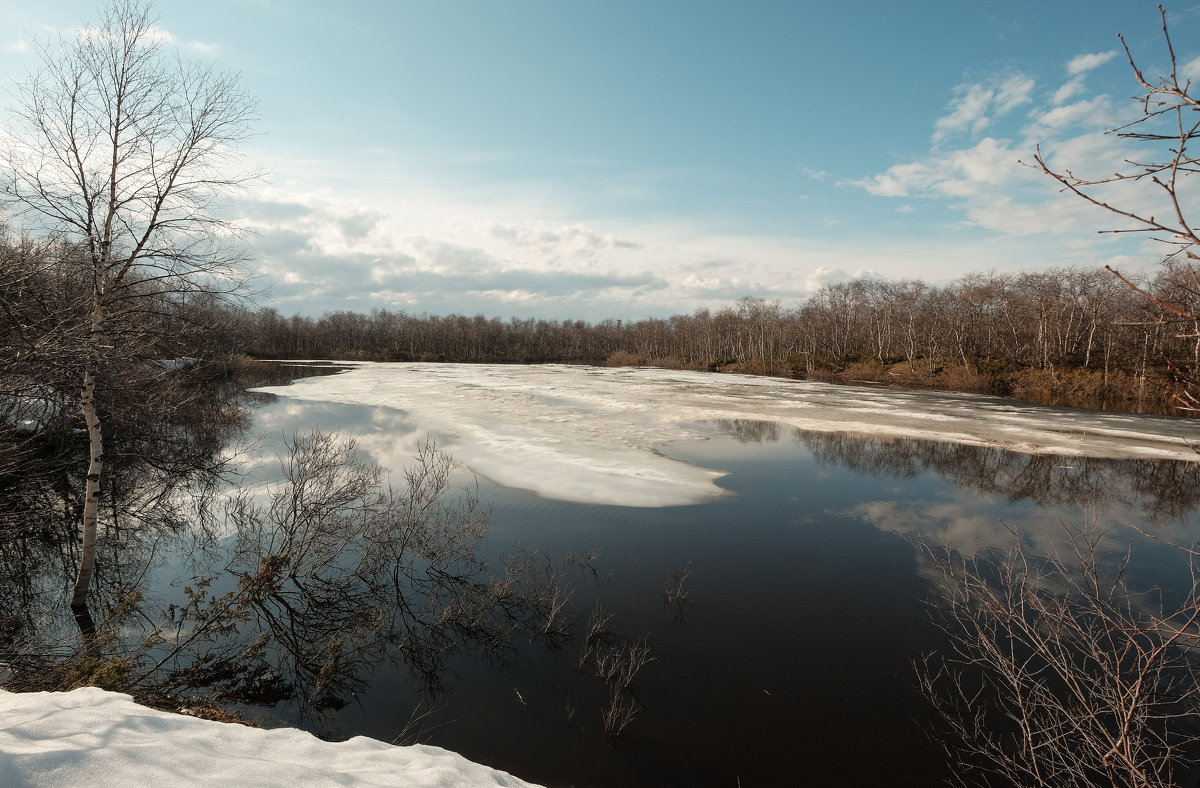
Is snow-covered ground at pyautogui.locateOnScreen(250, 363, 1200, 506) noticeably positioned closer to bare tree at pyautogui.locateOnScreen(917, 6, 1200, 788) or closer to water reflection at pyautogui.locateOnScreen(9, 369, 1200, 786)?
water reflection at pyautogui.locateOnScreen(9, 369, 1200, 786)

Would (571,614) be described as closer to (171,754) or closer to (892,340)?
(171,754)

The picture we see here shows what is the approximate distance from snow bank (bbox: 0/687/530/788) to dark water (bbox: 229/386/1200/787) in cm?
209

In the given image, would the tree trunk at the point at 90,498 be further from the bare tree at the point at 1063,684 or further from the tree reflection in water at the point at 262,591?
the bare tree at the point at 1063,684

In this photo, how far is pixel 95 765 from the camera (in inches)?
112

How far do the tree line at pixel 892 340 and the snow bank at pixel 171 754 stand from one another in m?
4.90

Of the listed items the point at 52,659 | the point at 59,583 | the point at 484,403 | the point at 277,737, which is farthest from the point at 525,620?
the point at 484,403

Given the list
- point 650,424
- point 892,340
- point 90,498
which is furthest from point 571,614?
point 892,340

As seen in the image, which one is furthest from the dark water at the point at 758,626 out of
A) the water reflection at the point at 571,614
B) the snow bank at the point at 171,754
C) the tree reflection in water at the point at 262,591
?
the snow bank at the point at 171,754

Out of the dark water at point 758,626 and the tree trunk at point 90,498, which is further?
the tree trunk at point 90,498

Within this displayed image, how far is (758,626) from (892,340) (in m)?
59.0

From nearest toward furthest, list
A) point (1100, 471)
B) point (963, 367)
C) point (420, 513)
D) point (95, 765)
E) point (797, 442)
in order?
point (95, 765), point (420, 513), point (1100, 471), point (797, 442), point (963, 367)

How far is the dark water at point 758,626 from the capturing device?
20.0ft

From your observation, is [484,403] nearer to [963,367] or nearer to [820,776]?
[820,776]

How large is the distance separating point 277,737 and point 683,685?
480 cm
